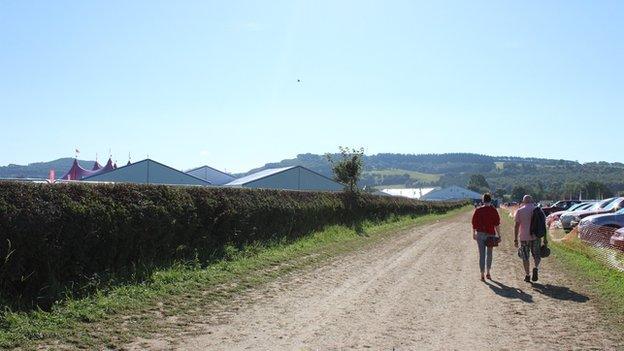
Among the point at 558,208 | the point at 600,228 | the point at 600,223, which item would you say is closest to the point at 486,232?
the point at 600,228

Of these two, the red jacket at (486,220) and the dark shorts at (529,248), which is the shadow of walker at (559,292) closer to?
the dark shorts at (529,248)

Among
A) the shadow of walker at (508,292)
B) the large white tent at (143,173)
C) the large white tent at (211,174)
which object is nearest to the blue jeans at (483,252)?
the shadow of walker at (508,292)

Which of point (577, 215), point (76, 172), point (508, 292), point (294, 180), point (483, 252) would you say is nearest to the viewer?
point (508, 292)

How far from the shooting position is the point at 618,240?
1548cm

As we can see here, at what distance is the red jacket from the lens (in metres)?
12.5

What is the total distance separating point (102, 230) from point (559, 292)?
829 centimetres

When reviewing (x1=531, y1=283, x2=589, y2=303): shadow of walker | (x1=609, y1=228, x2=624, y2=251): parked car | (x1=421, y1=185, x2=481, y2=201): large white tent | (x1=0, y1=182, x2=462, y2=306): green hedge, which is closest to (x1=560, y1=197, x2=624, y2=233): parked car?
(x1=609, y1=228, x2=624, y2=251): parked car

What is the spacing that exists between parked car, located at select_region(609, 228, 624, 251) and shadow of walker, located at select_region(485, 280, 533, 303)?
537 centimetres

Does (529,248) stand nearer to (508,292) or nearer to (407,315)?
(508,292)

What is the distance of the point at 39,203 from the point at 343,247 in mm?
11594

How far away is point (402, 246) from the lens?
20.0 metres

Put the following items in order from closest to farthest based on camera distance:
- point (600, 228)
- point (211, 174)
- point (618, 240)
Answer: point (618, 240) < point (600, 228) < point (211, 174)

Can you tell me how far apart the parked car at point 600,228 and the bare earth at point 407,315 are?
429 centimetres

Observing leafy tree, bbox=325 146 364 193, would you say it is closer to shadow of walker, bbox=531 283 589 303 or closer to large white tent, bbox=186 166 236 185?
shadow of walker, bbox=531 283 589 303
